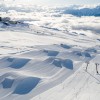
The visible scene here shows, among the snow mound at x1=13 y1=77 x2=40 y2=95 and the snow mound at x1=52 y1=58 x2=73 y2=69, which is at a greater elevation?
the snow mound at x1=13 y1=77 x2=40 y2=95

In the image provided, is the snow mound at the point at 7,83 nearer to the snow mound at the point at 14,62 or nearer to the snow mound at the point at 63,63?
the snow mound at the point at 14,62

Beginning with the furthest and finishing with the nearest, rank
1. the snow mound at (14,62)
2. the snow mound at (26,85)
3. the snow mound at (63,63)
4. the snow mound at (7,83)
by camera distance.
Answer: the snow mound at (63,63) → the snow mound at (14,62) → the snow mound at (7,83) → the snow mound at (26,85)

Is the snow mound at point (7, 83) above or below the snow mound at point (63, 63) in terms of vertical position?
above

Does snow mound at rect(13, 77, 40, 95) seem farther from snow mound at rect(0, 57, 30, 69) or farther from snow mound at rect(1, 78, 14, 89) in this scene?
snow mound at rect(0, 57, 30, 69)

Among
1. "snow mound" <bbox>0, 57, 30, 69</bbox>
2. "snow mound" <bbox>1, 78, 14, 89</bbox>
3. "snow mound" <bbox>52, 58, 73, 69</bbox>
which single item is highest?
"snow mound" <bbox>1, 78, 14, 89</bbox>

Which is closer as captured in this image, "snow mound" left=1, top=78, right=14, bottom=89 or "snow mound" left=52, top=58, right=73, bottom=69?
"snow mound" left=1, top=78, right=14, bottom=89

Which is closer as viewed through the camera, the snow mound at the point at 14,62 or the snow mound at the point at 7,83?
the snow mound at the point at 7,83

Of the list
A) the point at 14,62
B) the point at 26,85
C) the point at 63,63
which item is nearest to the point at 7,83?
the point at 26,85

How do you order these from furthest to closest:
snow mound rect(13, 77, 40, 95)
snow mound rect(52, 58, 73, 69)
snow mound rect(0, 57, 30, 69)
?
snow mound rect(52, 58, 73, 69) < snow mound rect(0, 57, 30, 69) < snow mound rect(13, 77, 40, 95)

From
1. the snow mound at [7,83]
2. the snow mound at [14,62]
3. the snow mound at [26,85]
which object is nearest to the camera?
the snow mound at [26,85]

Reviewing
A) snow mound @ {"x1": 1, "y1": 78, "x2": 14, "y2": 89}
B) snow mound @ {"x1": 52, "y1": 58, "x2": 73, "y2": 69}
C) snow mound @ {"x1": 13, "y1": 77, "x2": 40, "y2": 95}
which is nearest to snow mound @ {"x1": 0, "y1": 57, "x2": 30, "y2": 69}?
snow mound @ {"x1": 52, "y1": 58, "x2": 73, "y2": 69}

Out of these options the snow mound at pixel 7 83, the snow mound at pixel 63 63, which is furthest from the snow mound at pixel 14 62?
the snow mound at pixel 7 83

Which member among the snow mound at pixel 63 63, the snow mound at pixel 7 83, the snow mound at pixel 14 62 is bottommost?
the snow mound at pixel 63 63

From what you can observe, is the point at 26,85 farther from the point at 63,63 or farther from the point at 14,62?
the point at 63,63
